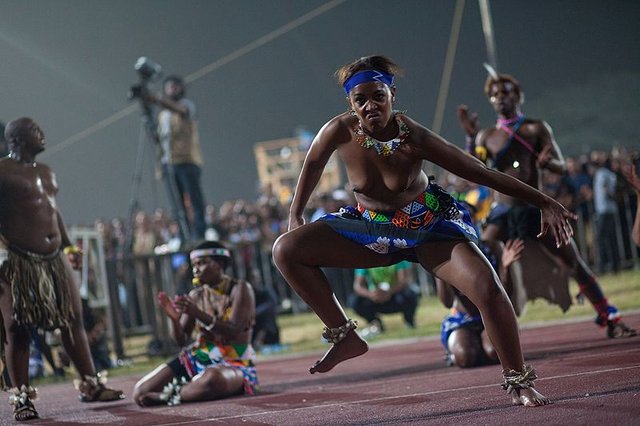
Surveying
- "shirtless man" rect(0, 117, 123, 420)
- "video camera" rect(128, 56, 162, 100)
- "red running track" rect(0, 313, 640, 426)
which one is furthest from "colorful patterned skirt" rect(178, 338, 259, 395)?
"video camera" rect(128, 56, 162, 100)

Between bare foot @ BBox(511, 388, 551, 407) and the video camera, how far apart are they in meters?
7.40

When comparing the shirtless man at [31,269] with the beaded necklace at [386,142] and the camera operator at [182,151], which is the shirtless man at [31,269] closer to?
the beaded necklace at [386,142]

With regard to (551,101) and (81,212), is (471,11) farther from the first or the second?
(81,212)

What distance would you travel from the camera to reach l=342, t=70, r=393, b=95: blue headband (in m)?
4.26

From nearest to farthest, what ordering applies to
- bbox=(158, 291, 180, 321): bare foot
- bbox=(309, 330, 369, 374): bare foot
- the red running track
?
the red running track → bbox=(309, 330, 369, 374): bare foot → bbox=(158, 291, 180, 321): bare foot

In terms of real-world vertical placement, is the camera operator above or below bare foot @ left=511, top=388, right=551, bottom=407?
above

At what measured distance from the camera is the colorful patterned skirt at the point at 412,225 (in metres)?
4.32

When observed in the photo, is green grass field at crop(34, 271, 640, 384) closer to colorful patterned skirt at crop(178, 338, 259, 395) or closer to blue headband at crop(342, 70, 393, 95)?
colorful patterned skirt at crop(178, 338, 259, 395)

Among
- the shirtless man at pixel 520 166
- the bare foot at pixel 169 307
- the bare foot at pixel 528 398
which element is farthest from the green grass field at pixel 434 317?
the bare foot at pixel 528 398

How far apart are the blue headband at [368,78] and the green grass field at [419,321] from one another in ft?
17.6

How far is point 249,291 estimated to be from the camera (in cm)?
643

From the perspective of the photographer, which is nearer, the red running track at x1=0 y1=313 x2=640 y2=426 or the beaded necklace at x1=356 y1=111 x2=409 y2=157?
the red running track at x1=0 y1=313 x2=640 y2=426

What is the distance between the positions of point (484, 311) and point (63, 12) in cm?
1598

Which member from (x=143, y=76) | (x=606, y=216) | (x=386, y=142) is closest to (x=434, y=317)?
(x=606, y=216)
